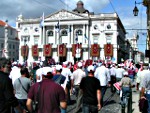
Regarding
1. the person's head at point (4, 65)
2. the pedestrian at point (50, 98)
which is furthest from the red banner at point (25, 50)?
the pedestrian at point (50, 98)

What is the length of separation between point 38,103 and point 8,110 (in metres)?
0.49

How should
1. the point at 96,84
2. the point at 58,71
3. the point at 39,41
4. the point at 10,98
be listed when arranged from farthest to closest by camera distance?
the point at 39,41 → the point at 58,71 → the point at 96,84 → the point at 10,98

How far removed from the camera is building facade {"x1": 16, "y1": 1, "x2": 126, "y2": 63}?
258 ft

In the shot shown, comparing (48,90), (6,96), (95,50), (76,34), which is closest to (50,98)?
(48,90)

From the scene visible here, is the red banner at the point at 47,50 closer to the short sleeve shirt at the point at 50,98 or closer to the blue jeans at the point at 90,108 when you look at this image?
the blue jeans at the point at 90,108

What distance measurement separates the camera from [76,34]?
77500 mm

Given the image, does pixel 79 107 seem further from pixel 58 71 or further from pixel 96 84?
pixel 96 84

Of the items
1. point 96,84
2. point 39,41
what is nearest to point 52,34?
point 39,41

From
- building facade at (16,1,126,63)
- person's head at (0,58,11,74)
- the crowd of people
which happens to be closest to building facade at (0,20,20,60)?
building facade at (16,1,126,63)

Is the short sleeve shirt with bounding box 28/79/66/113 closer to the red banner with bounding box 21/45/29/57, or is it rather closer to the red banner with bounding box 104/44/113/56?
the red banner with bounding box 104/44/113/56

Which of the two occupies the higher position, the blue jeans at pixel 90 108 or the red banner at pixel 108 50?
the red banner at pixel 108 50

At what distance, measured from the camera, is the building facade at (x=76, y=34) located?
78688mm

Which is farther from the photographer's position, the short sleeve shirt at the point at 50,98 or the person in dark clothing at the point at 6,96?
the short sleeve shirt at the point at 50,98

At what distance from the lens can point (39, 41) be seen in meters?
85.5
